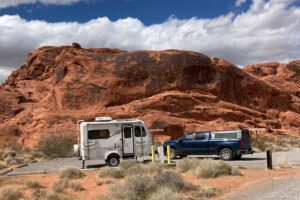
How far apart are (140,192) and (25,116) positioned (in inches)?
1708

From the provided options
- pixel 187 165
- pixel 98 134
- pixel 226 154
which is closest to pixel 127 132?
pixel 98 134

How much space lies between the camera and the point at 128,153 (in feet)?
80.0

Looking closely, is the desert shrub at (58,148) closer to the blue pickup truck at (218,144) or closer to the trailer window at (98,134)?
the blue pickup truck at (218,144)

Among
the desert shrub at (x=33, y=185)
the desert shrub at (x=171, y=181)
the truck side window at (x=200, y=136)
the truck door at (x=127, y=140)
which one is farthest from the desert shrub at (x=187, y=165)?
the desert shrub at (x=33, y=185)

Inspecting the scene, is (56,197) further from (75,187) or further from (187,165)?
(187,165)

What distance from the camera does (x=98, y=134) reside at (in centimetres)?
2433

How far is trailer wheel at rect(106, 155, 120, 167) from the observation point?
24.1m

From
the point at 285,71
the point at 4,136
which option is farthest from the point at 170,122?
the point at 285,71

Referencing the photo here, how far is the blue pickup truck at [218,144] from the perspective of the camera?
84.7ft

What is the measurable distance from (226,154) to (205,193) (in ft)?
42.5

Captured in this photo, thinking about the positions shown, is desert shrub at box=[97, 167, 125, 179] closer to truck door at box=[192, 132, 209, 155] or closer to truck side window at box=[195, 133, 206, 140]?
truck door at box=[192, 132, 209, 155]

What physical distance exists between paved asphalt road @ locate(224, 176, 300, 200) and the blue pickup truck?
9518mm

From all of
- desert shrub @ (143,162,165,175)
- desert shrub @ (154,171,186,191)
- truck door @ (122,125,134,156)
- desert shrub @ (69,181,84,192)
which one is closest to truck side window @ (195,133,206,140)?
truck door @ (122,125,134,156)

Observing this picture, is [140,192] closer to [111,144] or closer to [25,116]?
[111,144]
